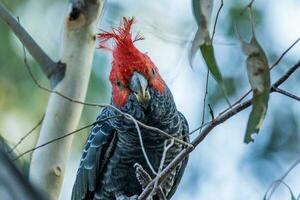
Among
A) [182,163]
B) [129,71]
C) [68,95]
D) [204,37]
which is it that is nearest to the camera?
[204,37]

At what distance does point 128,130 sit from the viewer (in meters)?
2.67

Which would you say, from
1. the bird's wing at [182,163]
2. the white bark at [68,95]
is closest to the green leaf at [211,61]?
the white bark at [68,95]

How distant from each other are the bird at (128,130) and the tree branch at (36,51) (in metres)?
0.26

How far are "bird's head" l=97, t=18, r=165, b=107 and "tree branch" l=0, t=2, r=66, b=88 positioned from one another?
0.26 m

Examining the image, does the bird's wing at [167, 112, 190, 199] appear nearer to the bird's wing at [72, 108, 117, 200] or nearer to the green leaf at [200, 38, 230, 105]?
the bird's wing at [72, 108, 117, 200]

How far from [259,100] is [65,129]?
1275 mm

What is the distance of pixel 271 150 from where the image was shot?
5609mm

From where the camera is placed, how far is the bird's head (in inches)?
101

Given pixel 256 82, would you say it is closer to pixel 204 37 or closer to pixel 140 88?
pixel 204 37

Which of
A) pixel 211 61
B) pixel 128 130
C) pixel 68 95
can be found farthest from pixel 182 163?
pixel 211 61

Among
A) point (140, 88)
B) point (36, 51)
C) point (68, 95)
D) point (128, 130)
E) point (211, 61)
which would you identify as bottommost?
point (211, 61)

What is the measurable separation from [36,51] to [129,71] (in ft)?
1.37

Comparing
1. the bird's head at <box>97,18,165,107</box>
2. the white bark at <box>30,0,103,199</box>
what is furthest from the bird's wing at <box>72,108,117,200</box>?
the white bark at <box>30,0,103,199</box>

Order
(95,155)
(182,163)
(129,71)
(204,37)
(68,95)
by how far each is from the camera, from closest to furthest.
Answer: (204,37)
(68,95)
(129,71)
(95,155)
(182,163)
